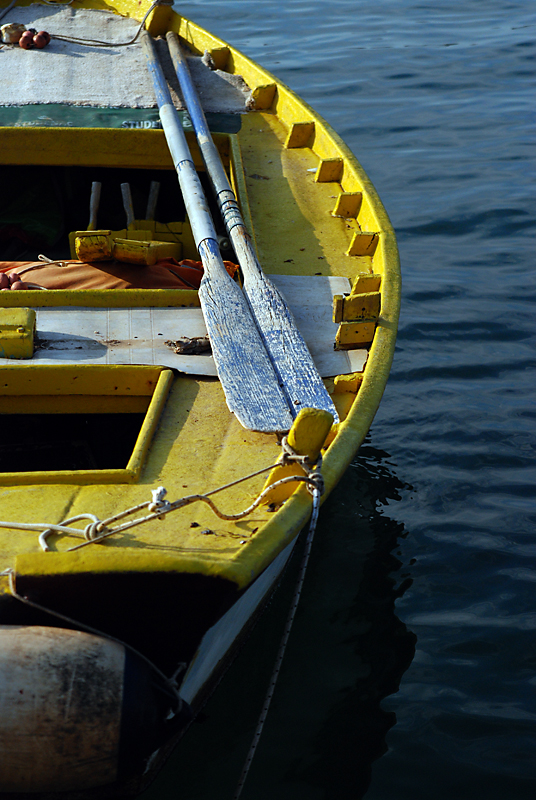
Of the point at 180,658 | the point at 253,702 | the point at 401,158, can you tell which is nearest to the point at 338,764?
the point at 253,702

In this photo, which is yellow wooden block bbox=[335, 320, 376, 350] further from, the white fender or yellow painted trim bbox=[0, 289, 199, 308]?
the white fender

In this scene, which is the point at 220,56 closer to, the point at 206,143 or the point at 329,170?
the point at 206,143

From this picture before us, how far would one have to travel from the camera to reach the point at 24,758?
194cm

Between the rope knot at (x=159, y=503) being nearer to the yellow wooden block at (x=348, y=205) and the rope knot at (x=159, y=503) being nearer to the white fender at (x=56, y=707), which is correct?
the white fender at (x=56, y=707)

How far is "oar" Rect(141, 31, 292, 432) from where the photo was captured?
2984 millimetres

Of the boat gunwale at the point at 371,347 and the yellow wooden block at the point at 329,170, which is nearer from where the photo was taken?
the boat gunwale at the point at 371,347

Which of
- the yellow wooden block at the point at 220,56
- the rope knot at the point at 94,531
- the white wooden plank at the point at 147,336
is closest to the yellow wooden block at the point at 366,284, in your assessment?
the white wooden plank at the point at 147,336

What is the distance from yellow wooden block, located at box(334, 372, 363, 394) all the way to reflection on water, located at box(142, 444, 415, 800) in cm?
103

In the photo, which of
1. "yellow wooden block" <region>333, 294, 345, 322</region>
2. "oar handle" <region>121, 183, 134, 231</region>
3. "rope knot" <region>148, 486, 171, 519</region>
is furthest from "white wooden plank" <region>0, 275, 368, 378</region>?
"oar handle" <region>121, 183, 134, 231</region>

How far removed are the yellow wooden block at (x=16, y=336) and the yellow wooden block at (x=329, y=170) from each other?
2.54 m

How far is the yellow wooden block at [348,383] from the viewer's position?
3277mm

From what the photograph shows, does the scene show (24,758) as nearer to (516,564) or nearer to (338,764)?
(338,764)

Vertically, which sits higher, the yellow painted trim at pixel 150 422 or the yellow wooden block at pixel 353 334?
the yellow wooden block at pixel 353 334

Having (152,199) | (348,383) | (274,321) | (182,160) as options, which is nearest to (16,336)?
(274,321)
